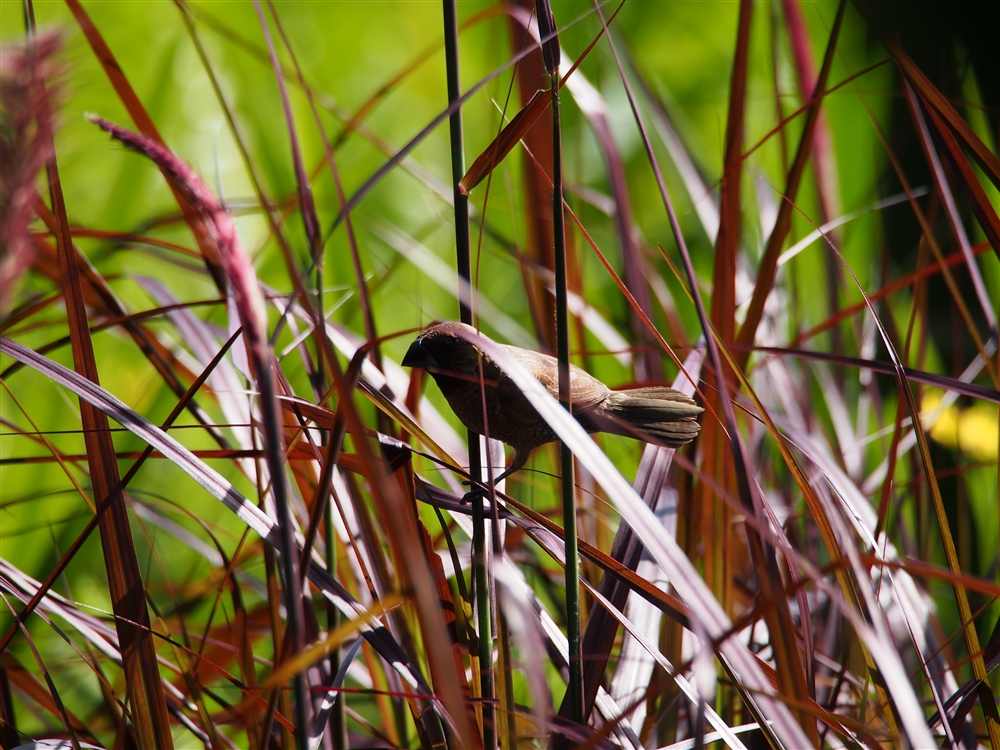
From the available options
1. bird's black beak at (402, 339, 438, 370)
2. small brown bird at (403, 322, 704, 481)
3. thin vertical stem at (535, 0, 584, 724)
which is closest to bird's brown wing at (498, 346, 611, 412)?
small brown bird at (403, 322, 704, 481)

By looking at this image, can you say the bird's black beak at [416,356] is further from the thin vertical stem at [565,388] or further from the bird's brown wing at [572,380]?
the thin vertical stem at [565,388]

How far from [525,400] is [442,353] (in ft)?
0.32

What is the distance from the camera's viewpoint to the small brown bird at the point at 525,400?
2.45 ft

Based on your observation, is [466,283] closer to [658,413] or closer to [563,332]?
[563,332]

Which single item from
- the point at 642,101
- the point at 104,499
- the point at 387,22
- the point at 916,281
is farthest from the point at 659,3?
the point at 104,499

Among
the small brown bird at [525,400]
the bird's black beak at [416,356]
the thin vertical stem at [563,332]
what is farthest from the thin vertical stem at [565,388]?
the bird's black beak at [416,356]

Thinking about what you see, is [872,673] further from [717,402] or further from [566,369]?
[566,369]

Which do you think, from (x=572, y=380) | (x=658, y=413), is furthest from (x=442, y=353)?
(x=658, y=413)

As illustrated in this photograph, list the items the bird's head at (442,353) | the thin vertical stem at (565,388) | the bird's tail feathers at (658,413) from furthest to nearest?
the bird's tail feathers at (658,413) → the bird's head at (442,353) → the thin vertical stem at (565,388)

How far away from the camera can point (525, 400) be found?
2.48 ft

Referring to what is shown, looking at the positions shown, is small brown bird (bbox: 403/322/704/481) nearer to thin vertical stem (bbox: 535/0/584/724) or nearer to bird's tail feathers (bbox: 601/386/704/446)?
bird's tail feathers (bbox: 601/386/704/446)

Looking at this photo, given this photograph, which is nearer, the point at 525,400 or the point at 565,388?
the point at 565,388

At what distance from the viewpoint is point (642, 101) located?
6.13 ft

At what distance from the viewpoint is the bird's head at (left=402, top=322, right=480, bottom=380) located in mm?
734
